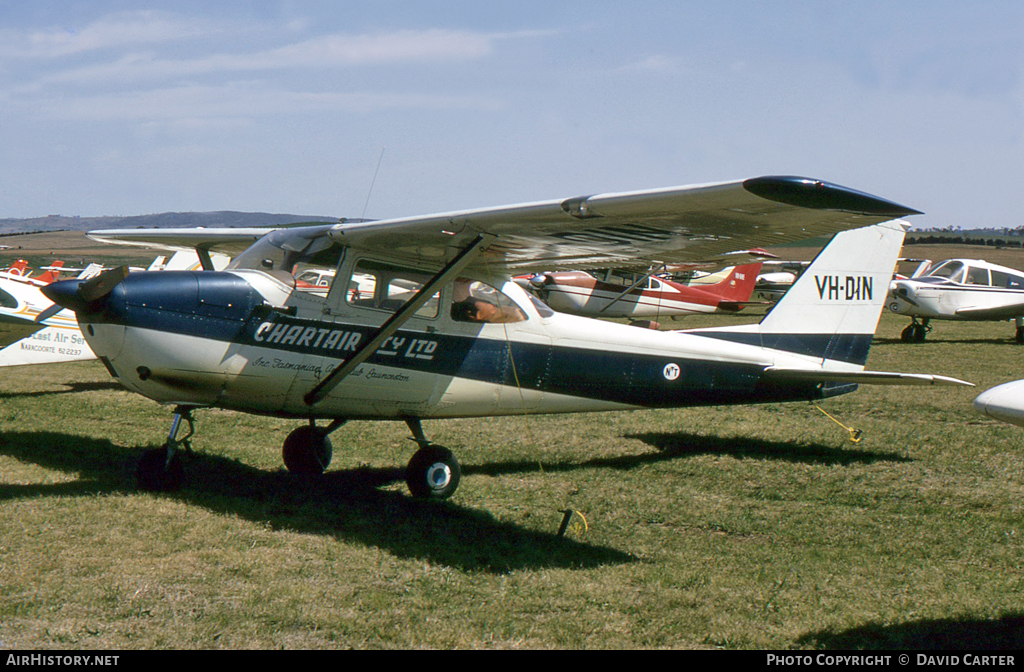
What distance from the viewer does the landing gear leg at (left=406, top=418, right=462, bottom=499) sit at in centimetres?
630

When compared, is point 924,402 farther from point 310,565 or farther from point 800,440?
point 310,565

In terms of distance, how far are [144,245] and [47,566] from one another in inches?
205

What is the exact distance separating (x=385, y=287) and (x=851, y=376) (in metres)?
4.27

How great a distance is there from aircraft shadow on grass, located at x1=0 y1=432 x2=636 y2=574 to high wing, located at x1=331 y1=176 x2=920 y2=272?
6.38ft

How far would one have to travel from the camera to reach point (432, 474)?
20.8ft

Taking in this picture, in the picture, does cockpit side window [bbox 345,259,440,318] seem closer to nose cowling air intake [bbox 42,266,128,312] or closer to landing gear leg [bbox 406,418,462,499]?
landing gear leg [bbox 406,418,462,499]

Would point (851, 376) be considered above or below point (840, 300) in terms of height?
below

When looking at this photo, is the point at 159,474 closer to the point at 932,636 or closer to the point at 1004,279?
the point at 932,636

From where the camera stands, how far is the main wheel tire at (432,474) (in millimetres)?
6301

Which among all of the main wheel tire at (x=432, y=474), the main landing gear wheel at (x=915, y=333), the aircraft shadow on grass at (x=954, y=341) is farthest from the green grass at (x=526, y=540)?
the main landing gear wheel at (x=915, y=333)

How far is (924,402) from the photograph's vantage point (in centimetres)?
1099

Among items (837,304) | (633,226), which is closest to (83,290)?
(633,226)

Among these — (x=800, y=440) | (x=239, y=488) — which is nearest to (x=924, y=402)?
(x=800, y=440)

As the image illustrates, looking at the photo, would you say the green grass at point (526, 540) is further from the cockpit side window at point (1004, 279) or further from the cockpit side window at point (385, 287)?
the cockpit side window at point (1004, 279)
